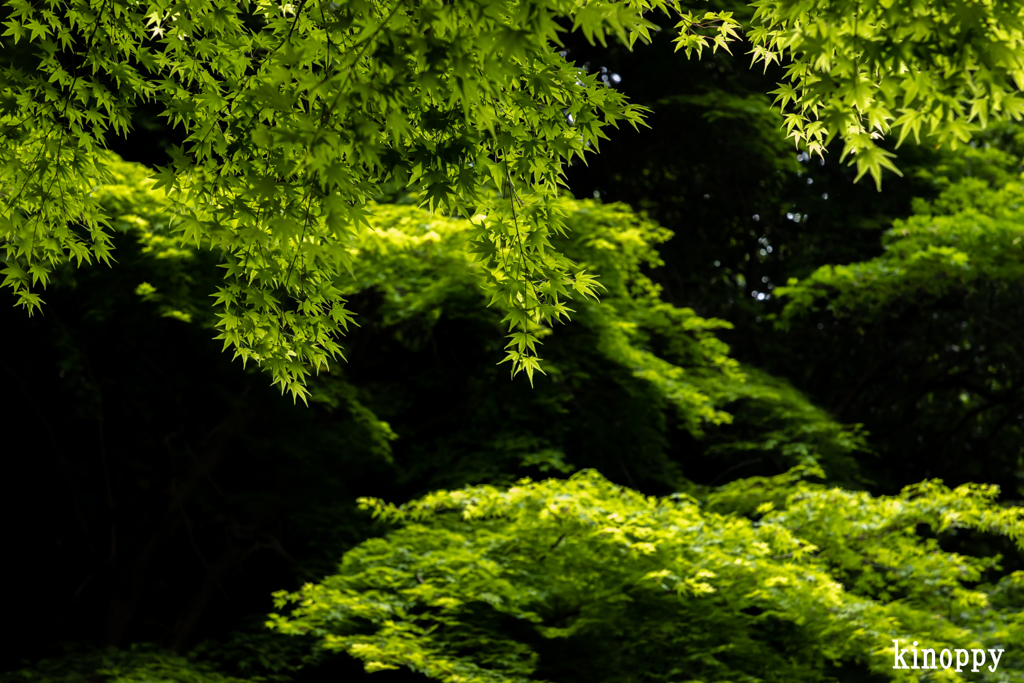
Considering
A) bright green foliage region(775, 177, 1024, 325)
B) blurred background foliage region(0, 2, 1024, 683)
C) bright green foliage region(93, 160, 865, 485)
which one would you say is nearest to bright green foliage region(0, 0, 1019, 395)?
bright green foliage region(93, 160, 865, 485)

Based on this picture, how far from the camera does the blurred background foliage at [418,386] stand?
798cm

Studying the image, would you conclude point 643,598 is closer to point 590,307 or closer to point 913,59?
point 590,307

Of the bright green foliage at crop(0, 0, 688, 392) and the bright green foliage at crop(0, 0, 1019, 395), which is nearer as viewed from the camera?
the bright green foliage at crop(0, 0, 1019, 395)

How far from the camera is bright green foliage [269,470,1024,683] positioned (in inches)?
216

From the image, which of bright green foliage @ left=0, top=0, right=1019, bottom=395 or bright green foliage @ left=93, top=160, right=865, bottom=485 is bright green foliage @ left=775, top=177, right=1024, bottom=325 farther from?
bright green foliage @ left=0, top=0, right=1019, bottom=395

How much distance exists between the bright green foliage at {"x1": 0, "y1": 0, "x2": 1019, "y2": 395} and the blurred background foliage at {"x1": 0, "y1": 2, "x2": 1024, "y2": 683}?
331 centimetres

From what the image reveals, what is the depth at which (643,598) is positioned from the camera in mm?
5812

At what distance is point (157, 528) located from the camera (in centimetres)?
938

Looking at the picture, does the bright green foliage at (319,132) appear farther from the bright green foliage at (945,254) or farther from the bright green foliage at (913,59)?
the bright green foliage at (945,254)

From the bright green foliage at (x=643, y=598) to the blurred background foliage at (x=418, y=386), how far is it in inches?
48.3

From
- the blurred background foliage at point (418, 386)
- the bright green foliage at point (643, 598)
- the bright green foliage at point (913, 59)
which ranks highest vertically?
the blurred background foliage at point (418, 386)

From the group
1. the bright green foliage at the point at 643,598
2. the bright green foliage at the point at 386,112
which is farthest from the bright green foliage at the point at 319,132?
the bright green foliage at the point at 643,598

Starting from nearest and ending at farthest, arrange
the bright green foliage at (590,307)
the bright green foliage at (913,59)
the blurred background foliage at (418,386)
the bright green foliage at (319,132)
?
the bright green foliage at (913,59)
the bright green foliage at (319,132)
the bright green foliage at (590,307)
the blurred background foliage at (418,386)

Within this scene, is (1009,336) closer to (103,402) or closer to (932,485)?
(932,485)
